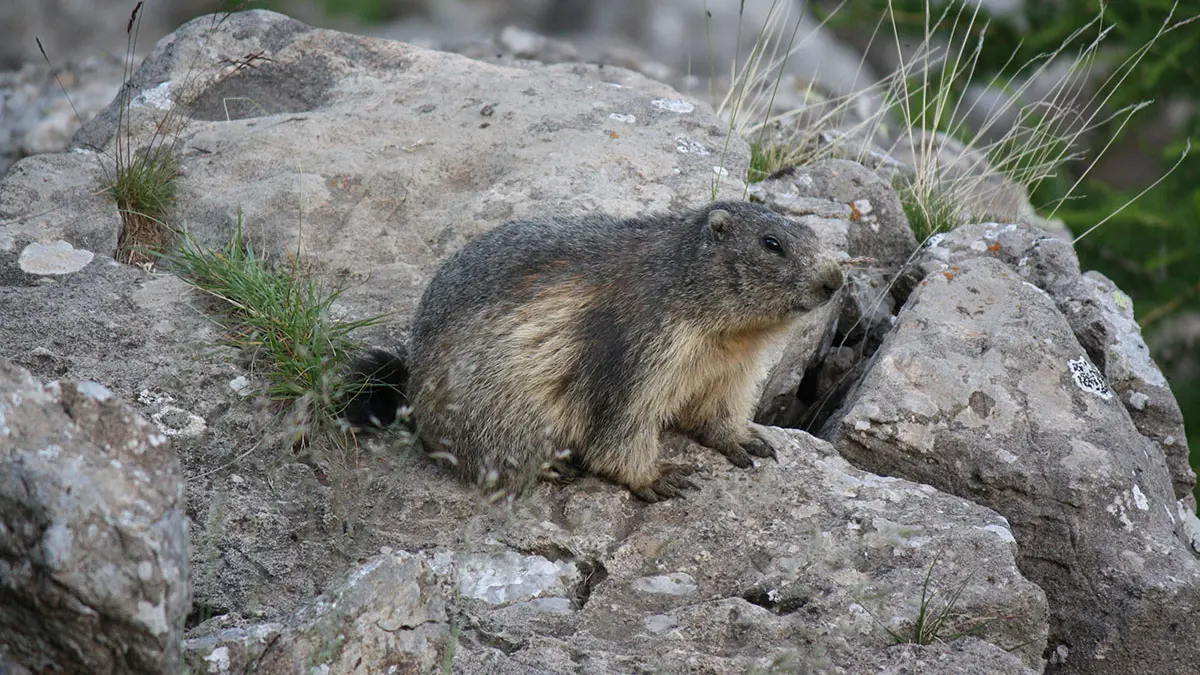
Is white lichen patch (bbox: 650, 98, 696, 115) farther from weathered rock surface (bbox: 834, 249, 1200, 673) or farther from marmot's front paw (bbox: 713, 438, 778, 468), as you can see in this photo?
marmot's front paw (bbox: 713, 438, 778, 468)

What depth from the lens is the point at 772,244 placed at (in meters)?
6.05

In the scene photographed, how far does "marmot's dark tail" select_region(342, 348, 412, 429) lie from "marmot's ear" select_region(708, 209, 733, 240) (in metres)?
1.76

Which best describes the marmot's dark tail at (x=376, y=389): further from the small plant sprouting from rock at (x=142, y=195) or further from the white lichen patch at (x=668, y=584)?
the small plant sprouting from rock at (x=142, y=195)

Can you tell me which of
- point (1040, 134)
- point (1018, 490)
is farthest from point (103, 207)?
point (1040, 134)

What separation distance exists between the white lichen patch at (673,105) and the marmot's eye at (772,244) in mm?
3198

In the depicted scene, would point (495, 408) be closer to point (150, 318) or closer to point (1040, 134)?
point (150, 318)

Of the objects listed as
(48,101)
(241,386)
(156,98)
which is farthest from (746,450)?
(48,101)

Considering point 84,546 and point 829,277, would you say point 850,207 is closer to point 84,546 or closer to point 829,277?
point 829,277

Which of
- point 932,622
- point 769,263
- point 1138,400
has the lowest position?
point 932,622

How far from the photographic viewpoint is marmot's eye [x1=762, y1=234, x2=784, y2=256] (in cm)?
604

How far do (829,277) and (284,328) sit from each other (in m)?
2.79

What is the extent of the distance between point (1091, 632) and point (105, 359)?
5186mm

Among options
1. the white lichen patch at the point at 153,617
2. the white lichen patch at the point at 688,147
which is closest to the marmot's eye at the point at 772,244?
the white lichen patch at the point at 688,147

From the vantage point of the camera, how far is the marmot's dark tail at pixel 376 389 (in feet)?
20.6
